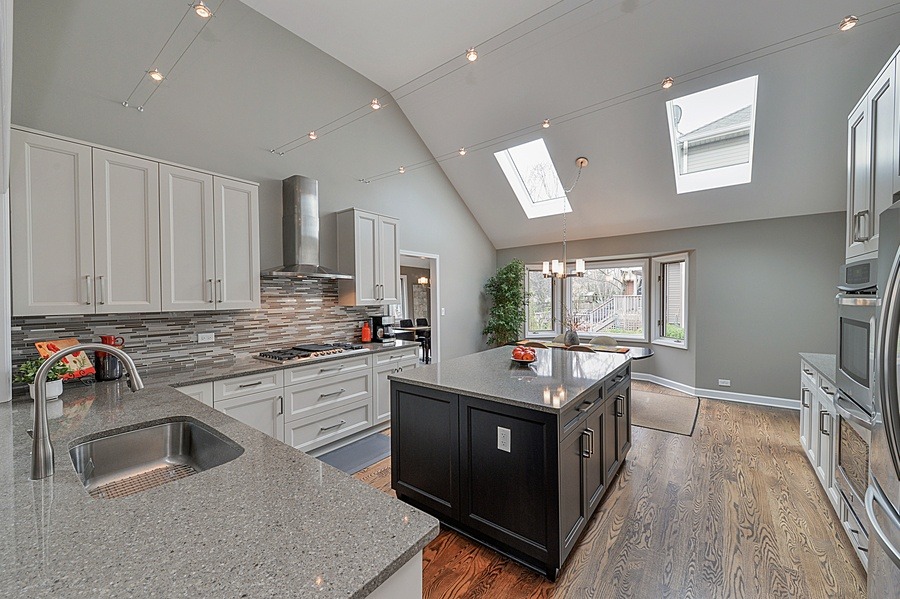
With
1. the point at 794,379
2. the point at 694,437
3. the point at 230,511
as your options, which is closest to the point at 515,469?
the point at 230,511

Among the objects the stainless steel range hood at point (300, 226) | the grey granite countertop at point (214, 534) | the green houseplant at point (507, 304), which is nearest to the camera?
the grey granite countertop at point (214, 534)

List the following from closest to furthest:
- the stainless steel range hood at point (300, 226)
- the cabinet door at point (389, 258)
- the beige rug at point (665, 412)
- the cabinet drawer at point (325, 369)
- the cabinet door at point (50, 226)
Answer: the cabinet door at point (50, 226), the cabinet drawer at point (325, 369), the stainless steel range hood at point (300, 226), the beige rug at point (665, 412), the cabinet door at point (389, 258)

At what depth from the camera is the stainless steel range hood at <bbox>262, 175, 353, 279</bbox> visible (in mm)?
3658

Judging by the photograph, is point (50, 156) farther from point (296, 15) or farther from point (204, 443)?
point (296, 15)

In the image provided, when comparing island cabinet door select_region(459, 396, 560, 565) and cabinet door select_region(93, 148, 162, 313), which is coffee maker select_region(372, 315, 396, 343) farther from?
island cabinet door select_region(459, 396, 560, 565)

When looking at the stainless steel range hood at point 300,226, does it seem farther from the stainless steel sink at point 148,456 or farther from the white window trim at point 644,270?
the white window trim at point 644,270

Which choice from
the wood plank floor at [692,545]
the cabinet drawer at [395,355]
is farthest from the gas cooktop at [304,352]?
the wood plank floor at [692,545]

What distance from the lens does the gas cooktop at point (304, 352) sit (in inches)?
130

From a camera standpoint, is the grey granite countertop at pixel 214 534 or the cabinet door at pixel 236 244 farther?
the cabinet door at pixel 236 244

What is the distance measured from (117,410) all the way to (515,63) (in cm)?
446

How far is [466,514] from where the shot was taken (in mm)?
2217

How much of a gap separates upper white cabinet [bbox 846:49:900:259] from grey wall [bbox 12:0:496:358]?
13.7ft

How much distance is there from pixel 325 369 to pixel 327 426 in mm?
537

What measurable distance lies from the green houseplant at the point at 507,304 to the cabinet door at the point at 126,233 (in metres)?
4.90
